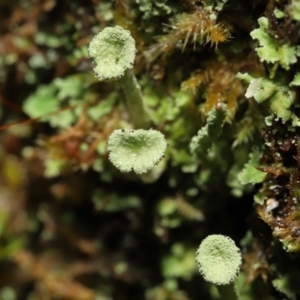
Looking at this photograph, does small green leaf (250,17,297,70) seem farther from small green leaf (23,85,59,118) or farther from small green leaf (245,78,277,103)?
small green leaf (23,85,59,118)

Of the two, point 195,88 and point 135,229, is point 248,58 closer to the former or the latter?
point 195,88

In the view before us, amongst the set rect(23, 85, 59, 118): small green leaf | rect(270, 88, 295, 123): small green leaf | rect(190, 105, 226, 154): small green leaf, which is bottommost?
rect(23, 85, 59, 118): small green leaf

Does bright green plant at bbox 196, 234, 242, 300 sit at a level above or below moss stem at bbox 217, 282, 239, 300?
above

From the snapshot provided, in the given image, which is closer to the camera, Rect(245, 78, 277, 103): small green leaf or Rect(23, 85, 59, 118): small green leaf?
Rect(245, 78, 277, 103): small green leaf

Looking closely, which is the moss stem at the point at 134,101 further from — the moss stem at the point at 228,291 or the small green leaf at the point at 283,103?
the moss stem at the point at 228,291

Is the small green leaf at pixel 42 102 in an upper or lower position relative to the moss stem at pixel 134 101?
lower

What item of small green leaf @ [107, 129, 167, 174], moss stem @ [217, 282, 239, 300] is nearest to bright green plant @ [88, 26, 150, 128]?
small green leaf @ [107, 129, 167, 174]

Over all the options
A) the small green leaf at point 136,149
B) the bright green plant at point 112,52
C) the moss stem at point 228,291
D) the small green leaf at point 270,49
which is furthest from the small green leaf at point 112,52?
the moss stem at point 228,291
